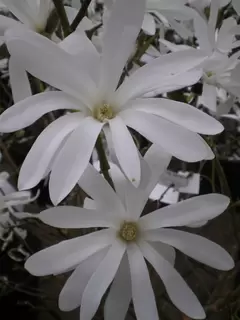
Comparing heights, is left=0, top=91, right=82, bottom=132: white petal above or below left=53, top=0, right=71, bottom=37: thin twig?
below

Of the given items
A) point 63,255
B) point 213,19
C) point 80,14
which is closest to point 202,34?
point 213,19

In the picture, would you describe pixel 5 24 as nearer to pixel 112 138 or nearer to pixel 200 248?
pixel 112 138

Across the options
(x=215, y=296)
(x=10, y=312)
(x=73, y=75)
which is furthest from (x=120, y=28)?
(x=10, y=312)

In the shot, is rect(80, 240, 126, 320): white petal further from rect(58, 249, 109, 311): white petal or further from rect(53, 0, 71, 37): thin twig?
rect(53, 0, 71, 37): thin twig

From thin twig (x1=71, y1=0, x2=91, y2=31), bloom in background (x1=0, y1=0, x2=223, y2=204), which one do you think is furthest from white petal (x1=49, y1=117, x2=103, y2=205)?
thin twig (x1=71, y1=0, x2=91, y2=31)

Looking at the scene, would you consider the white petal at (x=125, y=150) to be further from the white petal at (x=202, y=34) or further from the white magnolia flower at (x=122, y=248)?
the white petal at (x=202, y=34)
